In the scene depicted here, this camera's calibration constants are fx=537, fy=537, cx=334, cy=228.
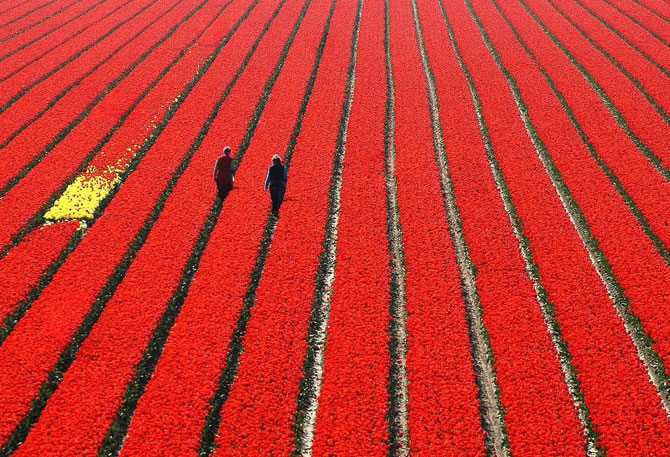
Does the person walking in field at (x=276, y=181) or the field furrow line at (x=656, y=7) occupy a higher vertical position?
the field furrow line at (x=656, y=7)

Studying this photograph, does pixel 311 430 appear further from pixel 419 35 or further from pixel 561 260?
pixel 419 35

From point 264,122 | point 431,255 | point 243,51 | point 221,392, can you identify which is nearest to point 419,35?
point 243,51

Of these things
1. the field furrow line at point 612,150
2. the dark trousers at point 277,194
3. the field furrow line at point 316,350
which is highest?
the field furrow line at point 612,150

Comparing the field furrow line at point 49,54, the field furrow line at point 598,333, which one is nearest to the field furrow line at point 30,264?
the field furrow line at point 598,333

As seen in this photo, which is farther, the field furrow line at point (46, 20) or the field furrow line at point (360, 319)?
the field furrow line at point (46, 20)

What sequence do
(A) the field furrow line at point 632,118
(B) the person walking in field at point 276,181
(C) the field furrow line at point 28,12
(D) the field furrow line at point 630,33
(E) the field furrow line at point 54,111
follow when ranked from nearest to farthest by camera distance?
1. (B) the person walking in field at point 276,181
2. (E) the field furrow line at point 54,111
3. (A) the field furrow line at point 632,118
4. (D) the field furrow line at point 630,33
5. (C) the field furrow line at point 28,12

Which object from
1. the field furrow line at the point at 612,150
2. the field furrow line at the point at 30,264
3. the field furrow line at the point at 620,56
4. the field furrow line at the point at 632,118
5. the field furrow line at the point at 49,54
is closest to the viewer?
the field furrow line at the point at 30,264

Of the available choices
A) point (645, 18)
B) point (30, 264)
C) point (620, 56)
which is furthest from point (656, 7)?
point (30, 264)

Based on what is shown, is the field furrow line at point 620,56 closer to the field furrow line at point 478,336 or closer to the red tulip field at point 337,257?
the red tulip field at point 337,257
